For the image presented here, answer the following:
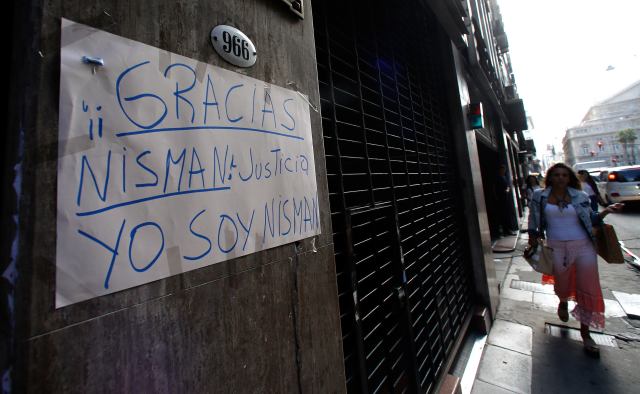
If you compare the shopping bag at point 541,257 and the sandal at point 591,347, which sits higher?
the shopping bag at point 541,257

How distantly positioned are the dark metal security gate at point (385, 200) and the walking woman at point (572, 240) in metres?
1.20

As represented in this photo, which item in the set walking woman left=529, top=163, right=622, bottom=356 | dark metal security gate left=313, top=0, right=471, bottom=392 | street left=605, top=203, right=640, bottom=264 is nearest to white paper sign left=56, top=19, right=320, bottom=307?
dark metal security gate left=313, top=0, right=471, bottom=392

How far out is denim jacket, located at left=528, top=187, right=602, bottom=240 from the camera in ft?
10.8

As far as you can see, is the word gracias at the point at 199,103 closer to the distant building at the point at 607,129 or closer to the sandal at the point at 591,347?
the sandal at the point at 591,347

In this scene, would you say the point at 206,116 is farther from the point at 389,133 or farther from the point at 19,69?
the point at 389,133

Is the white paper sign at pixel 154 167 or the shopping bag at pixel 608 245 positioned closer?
the white paper sign at pixel 154 167

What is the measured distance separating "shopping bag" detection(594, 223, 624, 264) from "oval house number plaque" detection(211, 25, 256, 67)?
429cm

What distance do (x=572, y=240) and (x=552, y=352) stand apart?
4.65ft

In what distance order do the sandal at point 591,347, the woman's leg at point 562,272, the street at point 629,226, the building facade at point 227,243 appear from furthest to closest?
1. the street at point 629,226
2. the woman's leg at point 562,272
3. the sandal at point 591,347
4. the building facade at point 227,243

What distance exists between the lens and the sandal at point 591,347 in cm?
322

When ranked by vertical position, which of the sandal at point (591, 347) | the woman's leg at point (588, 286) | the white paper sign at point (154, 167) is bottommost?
the sandal at point (591, 347)

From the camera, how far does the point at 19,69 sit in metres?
0.66

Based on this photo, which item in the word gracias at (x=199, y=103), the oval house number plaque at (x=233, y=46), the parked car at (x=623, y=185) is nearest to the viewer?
the word gracias at (x=199, y=103)

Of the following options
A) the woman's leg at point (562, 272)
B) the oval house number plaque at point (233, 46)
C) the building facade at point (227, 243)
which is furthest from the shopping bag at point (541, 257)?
the oval house number plaque at point (233, 46)
